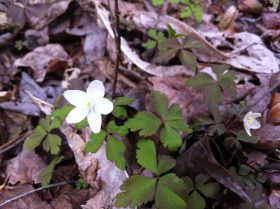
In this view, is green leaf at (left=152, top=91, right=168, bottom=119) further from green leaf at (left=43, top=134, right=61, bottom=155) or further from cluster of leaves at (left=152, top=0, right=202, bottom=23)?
cluster of leaves at (left=152, top=0, right=202, bottom=23)

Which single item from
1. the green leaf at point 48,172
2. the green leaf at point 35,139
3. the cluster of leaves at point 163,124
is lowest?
the green leaf at point 48,172

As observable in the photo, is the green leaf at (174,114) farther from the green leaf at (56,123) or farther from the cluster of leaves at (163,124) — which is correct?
the green leaf at (56,123)

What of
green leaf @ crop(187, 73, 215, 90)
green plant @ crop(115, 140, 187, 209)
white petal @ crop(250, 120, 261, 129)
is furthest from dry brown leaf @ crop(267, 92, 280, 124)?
green plant @ crop(115, 140, 187, 209)

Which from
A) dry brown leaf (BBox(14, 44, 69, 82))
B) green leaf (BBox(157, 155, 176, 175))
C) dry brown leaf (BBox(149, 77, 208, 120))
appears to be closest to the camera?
green leaf (BBox(157, 155, 176, 175))

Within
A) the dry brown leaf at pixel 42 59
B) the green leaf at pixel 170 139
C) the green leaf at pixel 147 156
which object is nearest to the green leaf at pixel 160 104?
the green leaf at pixel 170 139

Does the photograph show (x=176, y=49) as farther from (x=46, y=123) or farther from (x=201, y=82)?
(x=46, y=123)

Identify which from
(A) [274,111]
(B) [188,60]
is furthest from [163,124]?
(A) [274,111]

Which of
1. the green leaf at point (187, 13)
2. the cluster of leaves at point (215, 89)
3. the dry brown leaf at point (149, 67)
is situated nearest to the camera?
the cluster of leaves at point (215, 89)
